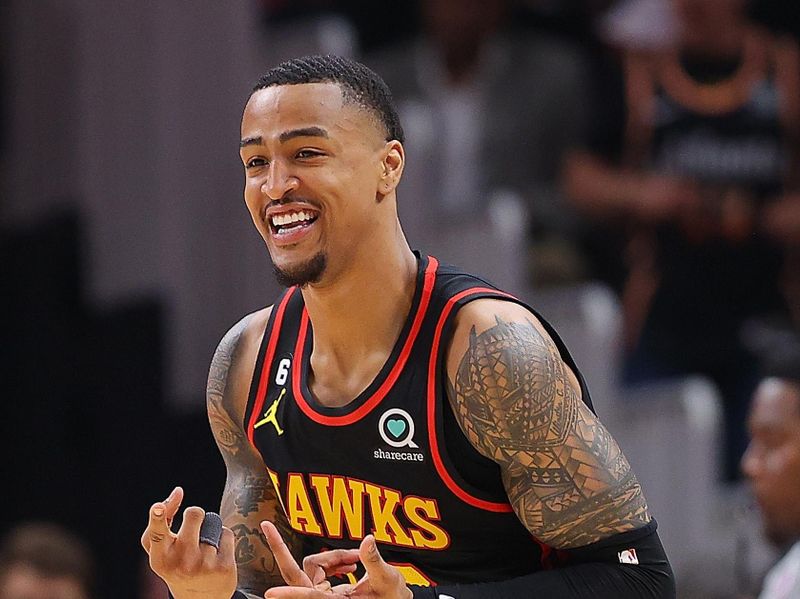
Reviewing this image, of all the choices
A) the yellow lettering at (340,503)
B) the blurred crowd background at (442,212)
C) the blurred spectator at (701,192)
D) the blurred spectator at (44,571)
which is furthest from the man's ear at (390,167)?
the blurred spectator at (701,192)

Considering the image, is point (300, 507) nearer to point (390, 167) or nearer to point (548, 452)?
point (548, 452)

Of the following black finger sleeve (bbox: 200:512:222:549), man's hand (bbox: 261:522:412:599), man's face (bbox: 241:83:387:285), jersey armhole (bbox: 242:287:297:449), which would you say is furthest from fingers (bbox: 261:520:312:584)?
man's face (bbox: 241:83:387:285)

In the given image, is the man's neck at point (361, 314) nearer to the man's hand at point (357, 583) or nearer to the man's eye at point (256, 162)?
the man's eye at point (256, 162)

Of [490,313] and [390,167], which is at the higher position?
[390,167]

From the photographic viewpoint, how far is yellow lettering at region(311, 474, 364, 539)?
3.47 m

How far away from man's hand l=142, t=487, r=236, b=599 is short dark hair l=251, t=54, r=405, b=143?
89 cm

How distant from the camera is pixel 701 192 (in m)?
7.15

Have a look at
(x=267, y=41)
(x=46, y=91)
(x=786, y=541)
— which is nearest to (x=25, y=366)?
(x=46, y=91)

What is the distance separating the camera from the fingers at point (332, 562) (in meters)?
3.35

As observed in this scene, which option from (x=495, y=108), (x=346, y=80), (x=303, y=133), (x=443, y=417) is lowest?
(x=443, y=417)

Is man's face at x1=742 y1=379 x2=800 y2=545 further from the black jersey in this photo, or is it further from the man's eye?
the man's eye

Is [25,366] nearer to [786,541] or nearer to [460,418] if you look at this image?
[786,541]

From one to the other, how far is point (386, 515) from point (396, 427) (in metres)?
0.22

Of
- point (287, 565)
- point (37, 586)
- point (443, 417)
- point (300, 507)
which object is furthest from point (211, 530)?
point (37, 586)
